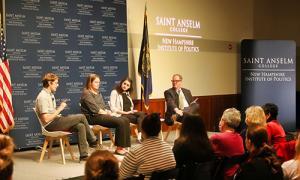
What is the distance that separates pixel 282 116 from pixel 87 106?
4.81 metres

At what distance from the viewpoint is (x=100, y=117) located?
6.00m

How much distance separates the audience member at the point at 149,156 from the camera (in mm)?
2861

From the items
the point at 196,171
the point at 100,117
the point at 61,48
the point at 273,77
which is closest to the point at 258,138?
the point at 196,171

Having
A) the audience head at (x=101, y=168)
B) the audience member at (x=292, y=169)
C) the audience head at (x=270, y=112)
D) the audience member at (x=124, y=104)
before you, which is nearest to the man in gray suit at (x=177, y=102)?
the audience member at (x=124, y=104)

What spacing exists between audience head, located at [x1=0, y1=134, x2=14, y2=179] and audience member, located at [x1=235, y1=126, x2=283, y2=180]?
143cm

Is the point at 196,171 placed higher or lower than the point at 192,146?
lower

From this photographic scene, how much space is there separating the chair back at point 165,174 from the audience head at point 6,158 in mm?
1035

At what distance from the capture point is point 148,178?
2.86 metres

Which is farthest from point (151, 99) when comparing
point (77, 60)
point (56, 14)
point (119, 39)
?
point (56, 14)

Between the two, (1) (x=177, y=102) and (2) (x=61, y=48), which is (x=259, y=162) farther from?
(1) (x=177, y=102)

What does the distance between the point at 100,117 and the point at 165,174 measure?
10.8 ft

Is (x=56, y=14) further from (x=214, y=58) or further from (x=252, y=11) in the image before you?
(x=252, y=11)

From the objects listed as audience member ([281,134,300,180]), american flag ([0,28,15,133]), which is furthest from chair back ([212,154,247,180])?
american flag ([0,28,15,133])

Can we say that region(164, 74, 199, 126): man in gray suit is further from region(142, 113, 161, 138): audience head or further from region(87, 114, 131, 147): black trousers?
region(142, 113, 161, 138): audience head
